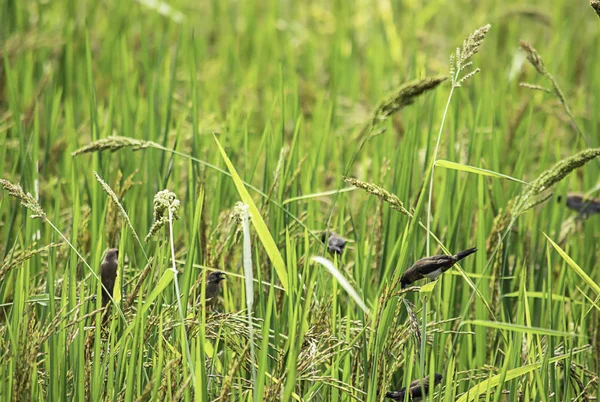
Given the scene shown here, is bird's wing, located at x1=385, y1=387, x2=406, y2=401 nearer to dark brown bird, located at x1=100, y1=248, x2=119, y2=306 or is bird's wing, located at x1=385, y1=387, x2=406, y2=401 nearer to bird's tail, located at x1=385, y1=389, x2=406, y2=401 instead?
bird's tail, located at x1=385, y1=389, x2=406, y2=401

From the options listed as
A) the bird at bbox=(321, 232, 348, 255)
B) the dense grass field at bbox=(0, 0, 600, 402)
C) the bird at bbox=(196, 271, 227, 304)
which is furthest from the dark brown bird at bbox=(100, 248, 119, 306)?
the bird at bbox=(321, 232, 348, 255)

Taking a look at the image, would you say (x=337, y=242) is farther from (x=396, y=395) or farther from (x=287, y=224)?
(x=396, y=395)

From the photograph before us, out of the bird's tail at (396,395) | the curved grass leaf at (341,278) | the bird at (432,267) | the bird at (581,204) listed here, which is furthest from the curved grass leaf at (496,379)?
the bird at (581,204)

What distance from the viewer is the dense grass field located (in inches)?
67.7

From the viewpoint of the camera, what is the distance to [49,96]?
3049mm

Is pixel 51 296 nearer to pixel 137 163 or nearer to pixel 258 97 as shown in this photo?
pixel 137 163

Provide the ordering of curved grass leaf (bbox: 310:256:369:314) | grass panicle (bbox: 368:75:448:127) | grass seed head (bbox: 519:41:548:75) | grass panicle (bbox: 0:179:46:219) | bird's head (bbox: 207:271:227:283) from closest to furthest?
1. curved grass leaf (bbox: 310:256:369:314)
2. grass panicle (bbox: 0:179:46:219)
3. grass panicle (bbox: 368:75:448:127)
4. bird's head (bbox: 207:271:227:283)
5. grass seed head (bbox: 519:41:548:75)

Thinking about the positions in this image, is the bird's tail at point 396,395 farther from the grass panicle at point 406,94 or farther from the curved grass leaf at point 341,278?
the grass panicle at point 406,94

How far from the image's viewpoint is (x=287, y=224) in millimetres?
2312

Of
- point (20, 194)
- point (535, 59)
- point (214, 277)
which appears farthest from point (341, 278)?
point (535, 59)

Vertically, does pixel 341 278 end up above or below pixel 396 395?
above

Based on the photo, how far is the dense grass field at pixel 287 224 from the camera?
1721 mm

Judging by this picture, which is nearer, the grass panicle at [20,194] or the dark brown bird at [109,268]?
the grass panicle at [20,194]

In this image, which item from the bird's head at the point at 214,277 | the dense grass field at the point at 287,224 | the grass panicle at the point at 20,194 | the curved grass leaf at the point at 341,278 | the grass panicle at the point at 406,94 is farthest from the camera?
the bird's head at the point at 214,277
